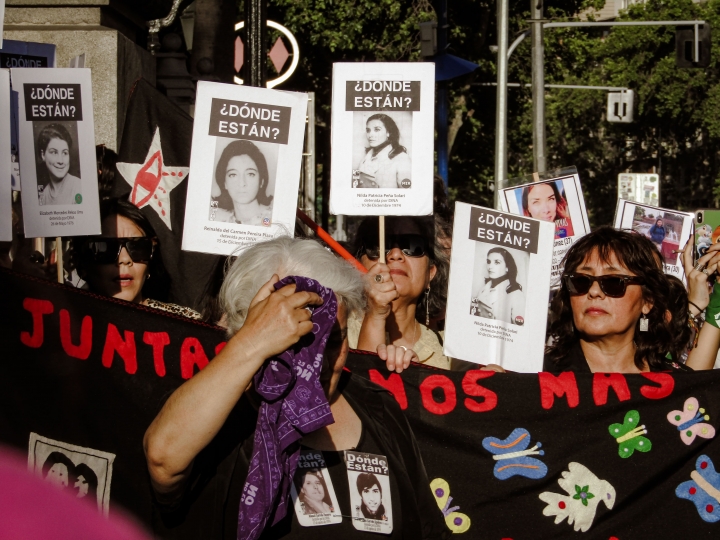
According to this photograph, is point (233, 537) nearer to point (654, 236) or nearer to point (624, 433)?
point (624, 433)

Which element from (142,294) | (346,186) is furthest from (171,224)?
(346,186)

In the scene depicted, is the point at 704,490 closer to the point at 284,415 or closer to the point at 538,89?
the point at 284,415

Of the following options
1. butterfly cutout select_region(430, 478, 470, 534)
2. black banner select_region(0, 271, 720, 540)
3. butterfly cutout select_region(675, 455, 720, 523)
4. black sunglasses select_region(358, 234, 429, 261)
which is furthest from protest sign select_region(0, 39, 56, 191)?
butterfly cutout select_region(675, 455, 720, 523)

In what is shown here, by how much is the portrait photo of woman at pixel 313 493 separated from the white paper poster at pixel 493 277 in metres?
1.30

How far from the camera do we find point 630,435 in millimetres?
3072

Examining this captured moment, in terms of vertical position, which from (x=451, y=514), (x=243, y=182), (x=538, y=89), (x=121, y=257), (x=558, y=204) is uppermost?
(x=538, y=89)

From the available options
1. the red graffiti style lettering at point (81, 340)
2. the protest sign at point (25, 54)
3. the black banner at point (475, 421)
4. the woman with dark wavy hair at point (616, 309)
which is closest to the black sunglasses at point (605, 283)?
the woman with dark wavy hair at point (616, 309)

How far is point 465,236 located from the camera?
11.7 ft

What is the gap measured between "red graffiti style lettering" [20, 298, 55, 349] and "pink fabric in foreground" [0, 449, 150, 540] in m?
2.26

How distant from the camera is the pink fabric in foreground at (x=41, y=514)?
729mm

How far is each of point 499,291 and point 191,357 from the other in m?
1.19

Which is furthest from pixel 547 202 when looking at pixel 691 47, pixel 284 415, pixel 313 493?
pixel 691 47

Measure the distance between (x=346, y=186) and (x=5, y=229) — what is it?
1240 mm

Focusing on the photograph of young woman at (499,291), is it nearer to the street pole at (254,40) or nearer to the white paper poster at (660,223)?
the white paper poster at (660,223)
